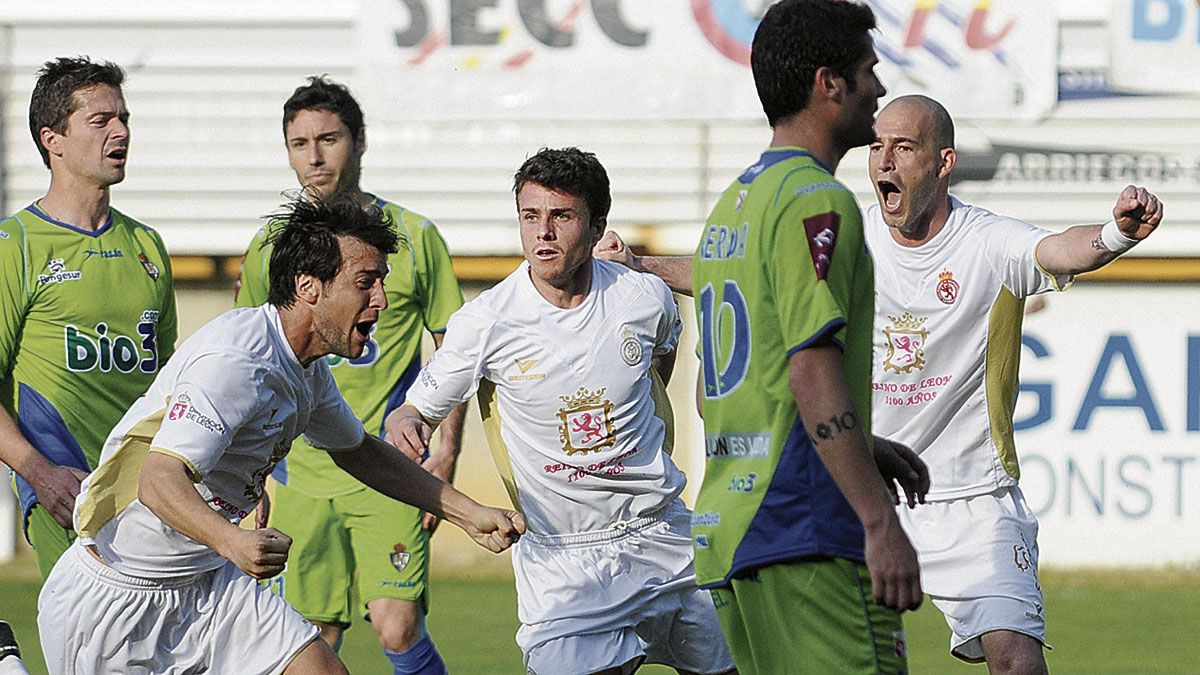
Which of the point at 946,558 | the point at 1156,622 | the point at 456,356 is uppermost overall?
the point at 456,356

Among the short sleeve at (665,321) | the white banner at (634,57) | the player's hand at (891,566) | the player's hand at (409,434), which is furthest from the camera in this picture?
the white banner at (634,57)

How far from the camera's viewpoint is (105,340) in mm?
6801

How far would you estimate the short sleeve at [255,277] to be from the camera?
25.4ft

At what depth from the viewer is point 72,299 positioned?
6.74 m

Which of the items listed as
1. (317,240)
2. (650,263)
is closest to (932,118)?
(650,263)

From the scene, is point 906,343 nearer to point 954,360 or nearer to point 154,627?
point 954,360

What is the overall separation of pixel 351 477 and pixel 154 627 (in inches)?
94.3

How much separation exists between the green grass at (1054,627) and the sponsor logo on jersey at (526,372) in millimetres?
3312

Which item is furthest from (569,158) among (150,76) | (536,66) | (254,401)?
(150,76)

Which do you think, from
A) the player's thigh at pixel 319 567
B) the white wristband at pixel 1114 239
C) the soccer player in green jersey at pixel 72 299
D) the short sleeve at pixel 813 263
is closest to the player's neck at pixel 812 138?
the short sleeve at pixel 813 263

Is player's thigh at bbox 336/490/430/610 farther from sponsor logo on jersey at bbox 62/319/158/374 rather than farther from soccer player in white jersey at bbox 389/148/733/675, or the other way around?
soccer player in white jersey at bbox 389/148/733/675

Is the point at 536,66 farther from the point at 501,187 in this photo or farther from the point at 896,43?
the point at 896,43

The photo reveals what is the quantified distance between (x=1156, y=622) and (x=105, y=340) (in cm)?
661

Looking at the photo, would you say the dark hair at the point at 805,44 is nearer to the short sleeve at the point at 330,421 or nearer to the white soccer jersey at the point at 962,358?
the short sleeve at the point at 330,421
